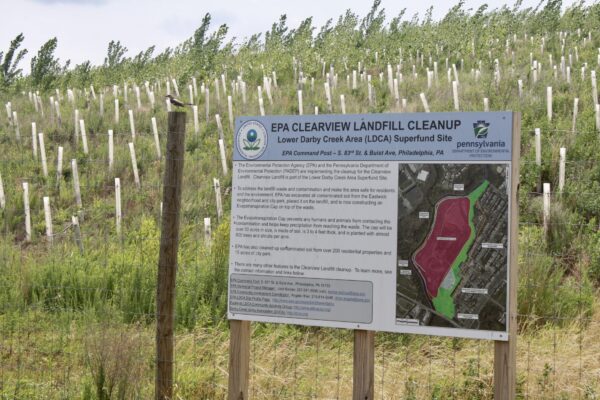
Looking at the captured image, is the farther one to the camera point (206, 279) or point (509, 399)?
point (206, 279)

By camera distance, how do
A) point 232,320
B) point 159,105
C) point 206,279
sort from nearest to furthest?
point 232,320 < point 206,279 < point 159,105

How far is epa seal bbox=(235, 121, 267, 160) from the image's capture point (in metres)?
4.69

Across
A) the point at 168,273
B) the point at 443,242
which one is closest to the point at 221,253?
the point at 168,273

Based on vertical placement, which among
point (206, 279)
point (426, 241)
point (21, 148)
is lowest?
point (206, 279)

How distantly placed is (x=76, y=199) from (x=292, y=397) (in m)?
10.7

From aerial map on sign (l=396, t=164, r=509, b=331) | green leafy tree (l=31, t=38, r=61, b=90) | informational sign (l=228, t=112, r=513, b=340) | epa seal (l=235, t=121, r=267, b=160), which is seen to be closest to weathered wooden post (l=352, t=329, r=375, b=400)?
informational sign (l=228, t=112, r=513, b=340)

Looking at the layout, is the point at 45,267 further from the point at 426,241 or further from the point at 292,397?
the point at 426,241

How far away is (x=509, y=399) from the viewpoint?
415 cm

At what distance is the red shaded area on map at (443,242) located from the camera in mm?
4141

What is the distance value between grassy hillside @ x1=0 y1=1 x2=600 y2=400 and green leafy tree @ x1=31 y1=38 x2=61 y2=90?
1.61 feet

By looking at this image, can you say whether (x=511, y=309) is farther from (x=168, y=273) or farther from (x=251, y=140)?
(x=168, y=273)

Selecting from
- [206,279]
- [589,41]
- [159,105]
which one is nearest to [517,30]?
[589,41]

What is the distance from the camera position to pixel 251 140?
186 inches

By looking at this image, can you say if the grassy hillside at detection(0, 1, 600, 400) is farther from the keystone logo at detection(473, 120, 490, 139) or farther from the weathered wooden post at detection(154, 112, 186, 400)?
the keystone logo at detection(473, 120, 490, 139)
